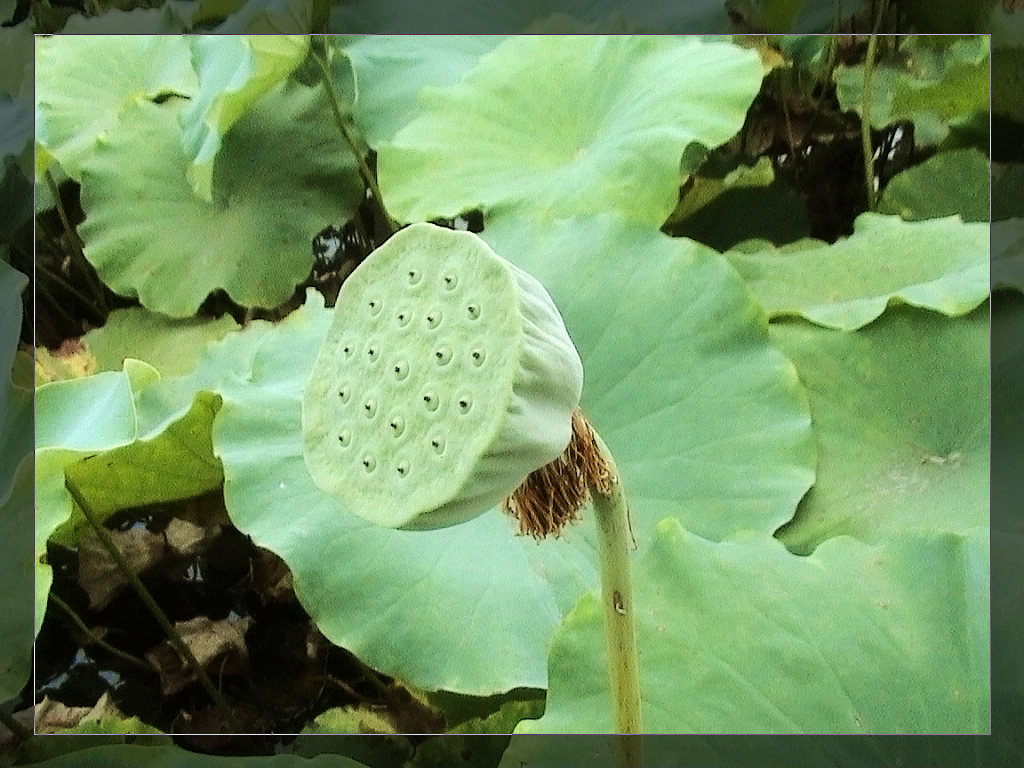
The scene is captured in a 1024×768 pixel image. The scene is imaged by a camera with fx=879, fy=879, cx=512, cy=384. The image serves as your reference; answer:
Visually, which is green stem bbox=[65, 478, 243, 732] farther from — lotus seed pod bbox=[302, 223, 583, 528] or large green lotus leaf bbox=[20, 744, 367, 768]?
lotus seed pod bbox=[302, 223, 583, 528]

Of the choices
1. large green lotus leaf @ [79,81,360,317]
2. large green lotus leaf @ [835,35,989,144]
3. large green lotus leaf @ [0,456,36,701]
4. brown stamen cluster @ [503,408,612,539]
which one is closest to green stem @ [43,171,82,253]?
large green lotus leaf @ [79,81,360,317]

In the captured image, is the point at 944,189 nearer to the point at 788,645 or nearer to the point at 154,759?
the point at 788,645

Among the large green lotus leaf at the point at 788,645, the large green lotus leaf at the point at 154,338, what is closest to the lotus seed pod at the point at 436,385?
the large green lotus leaf at the point at 788,645

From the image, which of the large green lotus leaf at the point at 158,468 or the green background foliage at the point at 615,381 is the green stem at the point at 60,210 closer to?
the green background foliage at the point at 615,381

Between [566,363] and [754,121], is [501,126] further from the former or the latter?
[566,363]

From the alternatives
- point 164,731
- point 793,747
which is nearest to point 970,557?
point 793,747

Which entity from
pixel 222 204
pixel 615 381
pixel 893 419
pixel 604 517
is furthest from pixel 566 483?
pixel 222 204

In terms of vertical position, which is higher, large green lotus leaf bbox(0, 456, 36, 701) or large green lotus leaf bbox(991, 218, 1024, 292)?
large green lotus leaf bbox(991, 218, 1024, 292)
